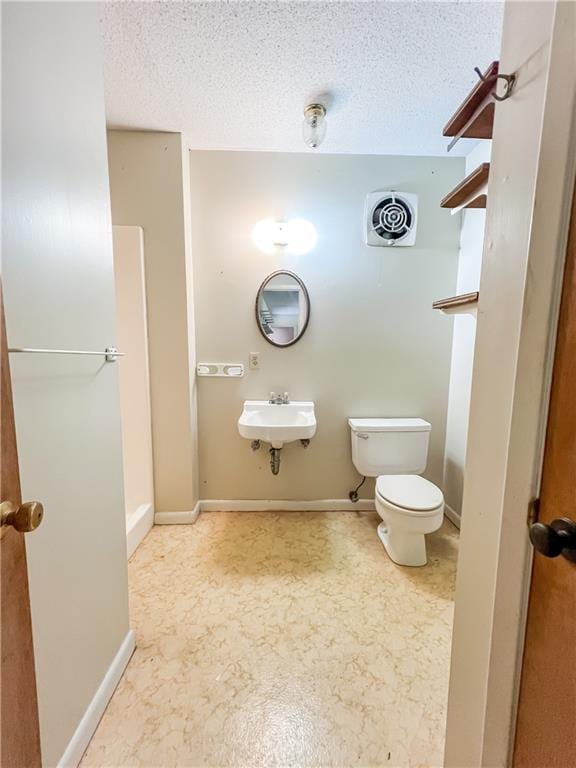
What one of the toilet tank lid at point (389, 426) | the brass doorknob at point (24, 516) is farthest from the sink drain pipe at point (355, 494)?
the brass doorknob at point (24, 516)

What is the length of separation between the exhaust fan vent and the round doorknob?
201cm

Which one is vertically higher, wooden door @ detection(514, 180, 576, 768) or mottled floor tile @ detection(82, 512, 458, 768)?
wooden door @ detection(514, 180, 576, 768)

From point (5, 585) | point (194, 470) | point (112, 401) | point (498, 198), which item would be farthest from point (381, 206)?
point (5, 585)

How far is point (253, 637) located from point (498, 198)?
175 cm

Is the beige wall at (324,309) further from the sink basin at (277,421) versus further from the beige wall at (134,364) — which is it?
the beige wall at (134,364)

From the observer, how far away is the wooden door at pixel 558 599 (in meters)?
0.54

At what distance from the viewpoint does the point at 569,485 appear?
546 millimetres

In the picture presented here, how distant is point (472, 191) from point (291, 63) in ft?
3.36

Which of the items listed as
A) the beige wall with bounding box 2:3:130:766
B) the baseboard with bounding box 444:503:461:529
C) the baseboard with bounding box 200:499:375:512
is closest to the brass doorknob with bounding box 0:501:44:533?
the beige wall with bounding box 2:3:130:766

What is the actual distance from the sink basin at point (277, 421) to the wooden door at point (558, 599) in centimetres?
140

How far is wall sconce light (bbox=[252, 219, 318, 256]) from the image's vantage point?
6.93 feet

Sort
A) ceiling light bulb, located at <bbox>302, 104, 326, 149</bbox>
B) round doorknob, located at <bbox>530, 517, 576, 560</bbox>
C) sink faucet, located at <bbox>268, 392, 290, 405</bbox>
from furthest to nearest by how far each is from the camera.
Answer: sink faucet, located at <bbox>268, 392, 290, 405</bbox>
ceiling light bulb, located at <bbox>302, 104, 326, 149</bbox>
round doorknob, located at <bbox>530, 517, 576, 560</bbox>

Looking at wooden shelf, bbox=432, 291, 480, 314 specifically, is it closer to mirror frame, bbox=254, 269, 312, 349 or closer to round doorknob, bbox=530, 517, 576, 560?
round doorknob, bbox=530, 517, 576, 560

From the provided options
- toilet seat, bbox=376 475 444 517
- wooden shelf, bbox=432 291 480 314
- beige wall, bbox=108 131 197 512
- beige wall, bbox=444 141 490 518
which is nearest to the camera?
wooden shelf, bbox=432 291 480 314
